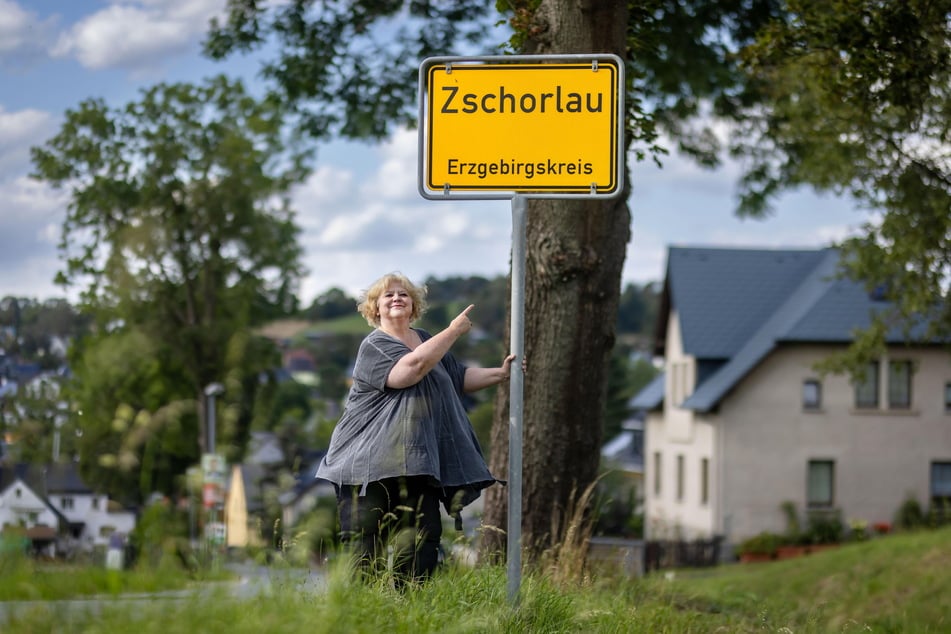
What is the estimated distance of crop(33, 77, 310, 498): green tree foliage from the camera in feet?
121

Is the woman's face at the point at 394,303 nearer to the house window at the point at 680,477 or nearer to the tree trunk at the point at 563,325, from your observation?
the tree trunk at the point at 563,325

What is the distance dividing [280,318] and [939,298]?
25.1 metres

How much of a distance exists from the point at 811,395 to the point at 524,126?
37.9m

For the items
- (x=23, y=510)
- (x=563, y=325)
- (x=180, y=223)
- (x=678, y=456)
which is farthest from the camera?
(x=678, y=456)

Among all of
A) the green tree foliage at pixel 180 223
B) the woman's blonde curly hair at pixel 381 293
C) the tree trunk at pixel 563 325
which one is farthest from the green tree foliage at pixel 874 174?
the green tree foliage at pixel 180 223

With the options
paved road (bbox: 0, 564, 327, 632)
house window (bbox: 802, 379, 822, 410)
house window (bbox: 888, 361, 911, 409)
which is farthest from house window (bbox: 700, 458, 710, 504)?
paved road (bbox: 0, 564, 327, 632)

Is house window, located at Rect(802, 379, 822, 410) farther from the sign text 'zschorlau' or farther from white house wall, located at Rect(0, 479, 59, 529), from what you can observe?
white house wall, located at Rect(0, 479, 59, 529)

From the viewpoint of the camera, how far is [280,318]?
133 ft

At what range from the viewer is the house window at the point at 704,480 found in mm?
42656

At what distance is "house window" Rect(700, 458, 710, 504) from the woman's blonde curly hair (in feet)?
122

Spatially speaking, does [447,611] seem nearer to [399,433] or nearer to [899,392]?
[399,433]

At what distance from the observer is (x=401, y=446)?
5789 mm

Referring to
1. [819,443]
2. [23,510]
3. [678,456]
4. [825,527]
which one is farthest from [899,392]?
[23,510]

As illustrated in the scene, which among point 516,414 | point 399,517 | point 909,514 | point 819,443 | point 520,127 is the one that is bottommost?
point 909,514
